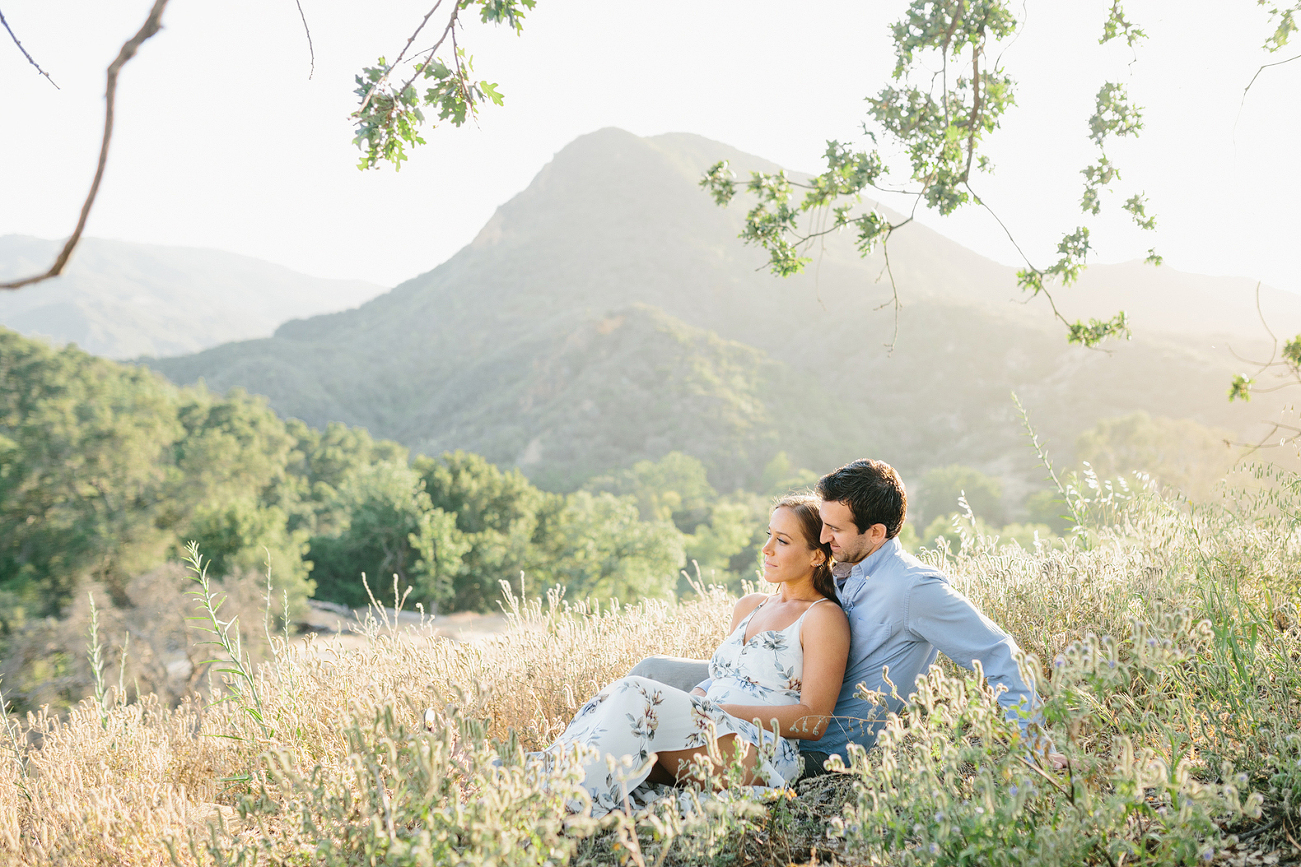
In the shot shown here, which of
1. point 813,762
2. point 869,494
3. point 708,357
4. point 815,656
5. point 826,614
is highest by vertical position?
point 708,357

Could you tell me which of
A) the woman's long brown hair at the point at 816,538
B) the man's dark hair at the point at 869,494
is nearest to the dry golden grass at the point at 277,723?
the woman's long brown hair at the point at 816,538

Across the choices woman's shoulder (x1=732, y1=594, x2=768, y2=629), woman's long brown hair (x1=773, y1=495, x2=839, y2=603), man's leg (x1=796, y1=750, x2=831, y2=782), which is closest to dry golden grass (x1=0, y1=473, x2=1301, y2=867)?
man's leg (x1=796, y1=750, x2=831, y2=782)

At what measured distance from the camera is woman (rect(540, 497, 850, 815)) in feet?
7.93

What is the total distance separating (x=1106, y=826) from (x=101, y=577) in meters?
30.7

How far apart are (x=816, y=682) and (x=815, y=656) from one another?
0.31 ft

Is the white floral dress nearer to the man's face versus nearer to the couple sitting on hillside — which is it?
the couple sitting on hillside

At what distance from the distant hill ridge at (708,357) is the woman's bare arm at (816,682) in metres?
53.4

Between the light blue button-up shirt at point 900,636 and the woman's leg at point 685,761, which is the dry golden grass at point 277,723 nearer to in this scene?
the woman's leg at point 685,761

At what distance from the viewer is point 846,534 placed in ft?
9.73

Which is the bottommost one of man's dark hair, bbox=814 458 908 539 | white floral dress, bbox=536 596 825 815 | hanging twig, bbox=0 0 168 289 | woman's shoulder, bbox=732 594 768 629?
white floral dress, bbox=536 596 825 815

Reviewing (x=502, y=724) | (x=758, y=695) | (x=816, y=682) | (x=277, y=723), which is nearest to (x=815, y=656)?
(x=816, y=682)

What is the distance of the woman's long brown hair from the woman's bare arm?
0.25 meters

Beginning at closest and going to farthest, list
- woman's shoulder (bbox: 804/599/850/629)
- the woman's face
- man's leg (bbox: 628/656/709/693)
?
woman's shoulder (bbox: 804/599/850/629) < the woman's face < man's leg (bbox: 628/656/709/693)

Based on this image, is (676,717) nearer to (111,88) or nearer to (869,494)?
(869,494)
